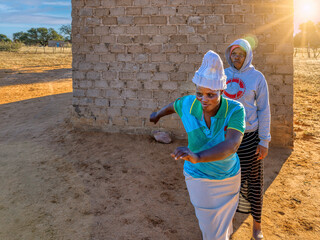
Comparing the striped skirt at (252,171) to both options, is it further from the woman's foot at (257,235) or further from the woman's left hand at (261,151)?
the woman's foot at (257,235)

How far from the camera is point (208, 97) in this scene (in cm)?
164

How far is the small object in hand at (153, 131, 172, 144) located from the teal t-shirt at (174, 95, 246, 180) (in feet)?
11.8

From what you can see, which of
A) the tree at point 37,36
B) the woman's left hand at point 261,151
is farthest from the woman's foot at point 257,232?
the tree at point 37,36

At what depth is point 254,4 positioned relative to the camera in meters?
4.94

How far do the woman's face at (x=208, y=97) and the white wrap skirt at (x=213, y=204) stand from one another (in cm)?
48

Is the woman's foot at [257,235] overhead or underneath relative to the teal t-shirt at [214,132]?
underneath

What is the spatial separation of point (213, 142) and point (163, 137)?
3768 mm

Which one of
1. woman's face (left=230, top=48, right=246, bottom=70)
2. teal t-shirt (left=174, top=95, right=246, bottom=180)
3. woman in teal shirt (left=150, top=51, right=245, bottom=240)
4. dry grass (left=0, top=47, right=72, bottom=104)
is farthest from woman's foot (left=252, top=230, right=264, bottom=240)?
dry grass (left=0, top=47, right=72, bottom=104)

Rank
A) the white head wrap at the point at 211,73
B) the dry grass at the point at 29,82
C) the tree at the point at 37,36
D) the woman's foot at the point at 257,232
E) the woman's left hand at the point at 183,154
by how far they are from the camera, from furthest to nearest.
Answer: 1. the tree at the point at 37,36
2. the dry grass at the point at 29,82
3. the woman's foot at the point at 257,232
4. the white head wrap at the point at 211,73
5. the woman's left hand at the point at 183,154

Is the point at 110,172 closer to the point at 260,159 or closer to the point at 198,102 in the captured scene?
the point at 260,159

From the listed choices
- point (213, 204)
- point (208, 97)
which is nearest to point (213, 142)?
point (208, 97)

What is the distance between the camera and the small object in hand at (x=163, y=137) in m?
5.43

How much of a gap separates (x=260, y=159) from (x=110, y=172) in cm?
269

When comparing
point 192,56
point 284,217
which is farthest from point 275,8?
point 284,217
